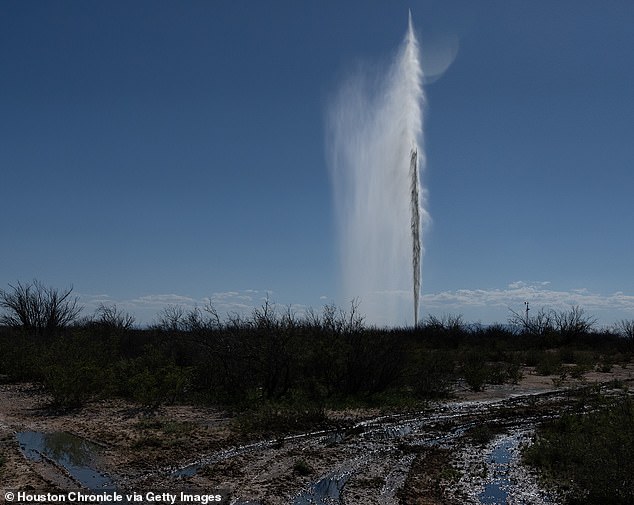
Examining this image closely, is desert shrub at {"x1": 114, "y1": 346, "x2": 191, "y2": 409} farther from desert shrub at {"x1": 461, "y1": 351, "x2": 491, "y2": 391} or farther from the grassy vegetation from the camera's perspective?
desert shrub at {"x1": 461, "y1": 351, "x2": 491, "y2": 391}

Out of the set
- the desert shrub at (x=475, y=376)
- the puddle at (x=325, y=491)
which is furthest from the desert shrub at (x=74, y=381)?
the desert shrub at (x=475, y=376)

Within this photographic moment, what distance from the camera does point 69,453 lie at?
1075cm

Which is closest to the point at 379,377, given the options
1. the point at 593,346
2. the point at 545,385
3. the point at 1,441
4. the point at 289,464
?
the point at 545,385

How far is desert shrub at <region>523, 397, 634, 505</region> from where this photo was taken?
295 inches

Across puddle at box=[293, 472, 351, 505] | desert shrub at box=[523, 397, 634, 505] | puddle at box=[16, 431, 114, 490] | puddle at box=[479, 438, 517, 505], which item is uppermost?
desert shrub at box=[523, 397, 634, 505]

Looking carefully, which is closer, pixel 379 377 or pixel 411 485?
pixel 411 485

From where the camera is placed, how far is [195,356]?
21609mm

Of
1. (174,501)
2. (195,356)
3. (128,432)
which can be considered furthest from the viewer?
(195,356)

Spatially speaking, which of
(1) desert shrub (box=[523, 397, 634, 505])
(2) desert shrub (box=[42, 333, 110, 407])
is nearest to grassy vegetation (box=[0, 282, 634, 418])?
(2) desert shrub (box=[42, 333, 110, 407])

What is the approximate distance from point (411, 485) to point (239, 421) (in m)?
5.74

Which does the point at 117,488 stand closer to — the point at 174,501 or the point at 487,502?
the point at 174,501

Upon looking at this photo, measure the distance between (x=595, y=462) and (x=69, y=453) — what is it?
8529mm

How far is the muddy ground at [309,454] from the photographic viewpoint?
836 cm

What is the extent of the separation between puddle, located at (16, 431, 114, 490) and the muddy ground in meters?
0.18
